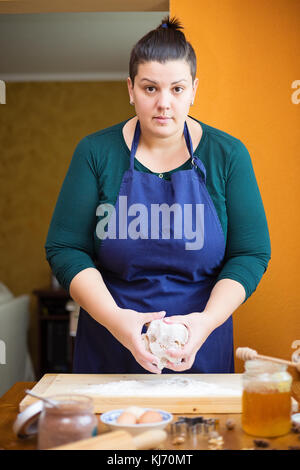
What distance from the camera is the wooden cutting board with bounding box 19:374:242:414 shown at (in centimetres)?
108

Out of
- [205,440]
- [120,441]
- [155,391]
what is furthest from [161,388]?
[120,441]

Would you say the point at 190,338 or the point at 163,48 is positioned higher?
the point at 163,48

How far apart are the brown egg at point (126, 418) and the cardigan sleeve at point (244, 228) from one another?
52 cm

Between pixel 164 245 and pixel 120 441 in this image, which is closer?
pixel 120 441

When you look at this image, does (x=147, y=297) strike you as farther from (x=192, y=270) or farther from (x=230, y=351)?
(x=230, y=351)

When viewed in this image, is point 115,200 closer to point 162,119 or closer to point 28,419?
point 162,119

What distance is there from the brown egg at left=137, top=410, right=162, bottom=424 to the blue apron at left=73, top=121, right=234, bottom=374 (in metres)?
0.52

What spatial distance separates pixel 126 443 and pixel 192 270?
666mm

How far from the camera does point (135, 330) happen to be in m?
1.17

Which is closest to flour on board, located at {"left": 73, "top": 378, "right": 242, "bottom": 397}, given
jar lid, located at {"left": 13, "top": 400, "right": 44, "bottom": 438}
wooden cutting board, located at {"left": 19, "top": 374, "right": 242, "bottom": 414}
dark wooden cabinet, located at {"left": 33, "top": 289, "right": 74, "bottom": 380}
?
wooden cutting board, located at {"left": 19, "top": 374, "right": 242, "bottom": 414}

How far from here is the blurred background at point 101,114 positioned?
2.14 metres

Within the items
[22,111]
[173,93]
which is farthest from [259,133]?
[22,111]

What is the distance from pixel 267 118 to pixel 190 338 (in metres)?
1.22

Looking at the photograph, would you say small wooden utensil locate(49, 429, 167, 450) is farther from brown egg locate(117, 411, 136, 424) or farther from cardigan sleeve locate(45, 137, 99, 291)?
cardigan sleeve locate(45, 137, 99, 291)
